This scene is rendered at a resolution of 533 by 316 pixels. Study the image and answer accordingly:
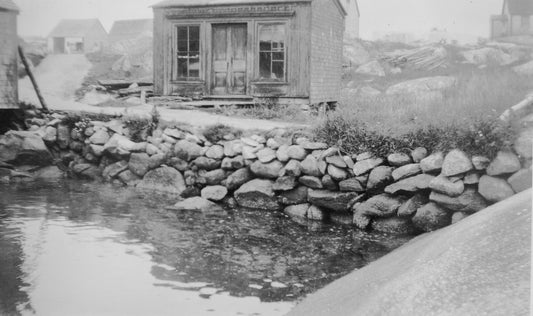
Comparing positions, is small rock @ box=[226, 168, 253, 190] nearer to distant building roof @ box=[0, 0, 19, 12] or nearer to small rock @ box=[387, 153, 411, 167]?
small rock @ box=[387, 153, 411, 167]

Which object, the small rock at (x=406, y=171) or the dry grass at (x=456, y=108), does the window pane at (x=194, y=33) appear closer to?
the dry grass at (x=456, y=108)

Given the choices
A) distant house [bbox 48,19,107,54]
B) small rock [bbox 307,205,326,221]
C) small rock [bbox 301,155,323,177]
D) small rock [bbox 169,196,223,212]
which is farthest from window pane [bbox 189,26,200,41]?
small rock [bbox 307,205,326,221]

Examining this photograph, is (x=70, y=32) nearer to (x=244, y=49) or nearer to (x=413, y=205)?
(x=413, y=205)

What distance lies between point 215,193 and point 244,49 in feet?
21.9

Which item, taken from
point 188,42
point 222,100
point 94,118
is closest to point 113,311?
point 94,118

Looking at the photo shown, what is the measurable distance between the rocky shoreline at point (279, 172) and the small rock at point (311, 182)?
0.02 m

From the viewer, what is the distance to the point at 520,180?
233 inches

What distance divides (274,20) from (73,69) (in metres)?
5.32

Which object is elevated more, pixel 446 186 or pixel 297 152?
pixel 297 152

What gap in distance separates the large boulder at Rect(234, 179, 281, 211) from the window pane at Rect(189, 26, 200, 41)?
7.37 metres

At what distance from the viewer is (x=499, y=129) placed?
6324 mm

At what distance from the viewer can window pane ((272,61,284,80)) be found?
46.3ft

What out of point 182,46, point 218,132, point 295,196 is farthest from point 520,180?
point 182,46

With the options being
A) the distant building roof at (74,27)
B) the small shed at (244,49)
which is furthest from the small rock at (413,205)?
the small shed at (244,49)
